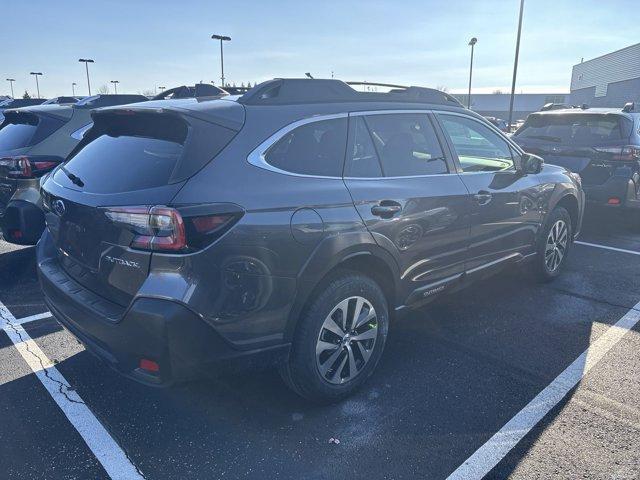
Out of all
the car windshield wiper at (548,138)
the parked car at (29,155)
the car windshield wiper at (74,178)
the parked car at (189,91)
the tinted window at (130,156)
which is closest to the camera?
the tinted window at (130,156)

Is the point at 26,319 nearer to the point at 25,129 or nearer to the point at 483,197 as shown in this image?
the point at 25,129

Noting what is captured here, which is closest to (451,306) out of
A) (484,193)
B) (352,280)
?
(484,193)

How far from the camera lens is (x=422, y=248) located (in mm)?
3309

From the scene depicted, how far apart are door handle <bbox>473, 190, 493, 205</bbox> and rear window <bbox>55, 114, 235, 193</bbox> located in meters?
2.02

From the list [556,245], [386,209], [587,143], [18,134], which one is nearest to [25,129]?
[18,134]

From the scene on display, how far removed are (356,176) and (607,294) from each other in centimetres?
323

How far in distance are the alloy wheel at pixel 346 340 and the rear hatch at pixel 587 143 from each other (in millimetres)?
4938

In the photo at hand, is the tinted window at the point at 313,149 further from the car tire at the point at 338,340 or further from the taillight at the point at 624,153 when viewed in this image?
the taillight at the point at 624,153

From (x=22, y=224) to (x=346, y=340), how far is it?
2.92m

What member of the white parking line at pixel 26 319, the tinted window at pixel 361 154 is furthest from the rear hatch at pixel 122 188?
the white parking line at pixel 26 319

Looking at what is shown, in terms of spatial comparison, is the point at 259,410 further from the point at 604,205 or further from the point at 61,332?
the point at 604,205

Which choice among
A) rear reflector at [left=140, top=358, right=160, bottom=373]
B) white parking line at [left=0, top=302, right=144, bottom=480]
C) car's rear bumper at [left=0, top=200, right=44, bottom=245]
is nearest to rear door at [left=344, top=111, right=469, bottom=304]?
rear reflector at [left=140, top=358, right=160, bottom=373]

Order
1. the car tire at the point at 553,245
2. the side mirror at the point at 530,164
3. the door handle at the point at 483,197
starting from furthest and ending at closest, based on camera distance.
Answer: the car tire at the point at 553,245 < the side mirror at the point at 530,164 < the door handle at the point at 483,197

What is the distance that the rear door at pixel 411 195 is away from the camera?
2.99 meters
